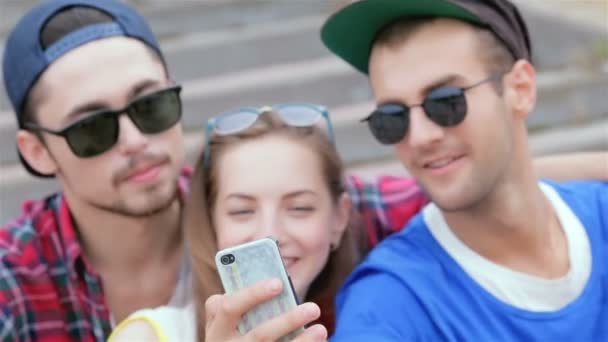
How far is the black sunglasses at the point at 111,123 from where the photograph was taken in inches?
97.3

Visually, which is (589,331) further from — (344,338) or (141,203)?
(141,203)

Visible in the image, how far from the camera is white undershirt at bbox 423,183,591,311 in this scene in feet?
6.39

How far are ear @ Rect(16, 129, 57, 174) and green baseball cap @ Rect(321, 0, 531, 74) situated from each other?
1.13 metres

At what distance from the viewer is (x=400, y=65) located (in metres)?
1.93

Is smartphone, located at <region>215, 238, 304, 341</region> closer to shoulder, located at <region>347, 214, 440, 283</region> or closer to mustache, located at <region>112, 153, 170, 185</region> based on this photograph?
shoulder, located at <region>347, 214, 440, 283</region>

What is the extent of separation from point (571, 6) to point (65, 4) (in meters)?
6.23

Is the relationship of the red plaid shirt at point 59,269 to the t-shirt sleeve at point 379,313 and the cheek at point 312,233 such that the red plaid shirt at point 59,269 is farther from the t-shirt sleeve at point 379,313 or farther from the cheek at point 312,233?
the t-shirt sleeve at point 379,313

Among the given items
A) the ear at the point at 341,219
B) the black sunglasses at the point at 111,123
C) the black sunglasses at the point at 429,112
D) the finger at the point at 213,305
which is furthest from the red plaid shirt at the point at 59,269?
the finger at the point at 213,305

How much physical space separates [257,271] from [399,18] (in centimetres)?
83

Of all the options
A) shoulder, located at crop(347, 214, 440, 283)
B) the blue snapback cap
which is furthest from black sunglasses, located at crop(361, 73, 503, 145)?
the blue snapback cap

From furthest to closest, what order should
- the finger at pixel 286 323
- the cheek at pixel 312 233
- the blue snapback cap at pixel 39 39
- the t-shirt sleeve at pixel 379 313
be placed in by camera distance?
the blue snapback cap at pixel 39 39 → the cheek at pixel 312 233 → the t-shirt sleeve at pixel 379 313 → the finger at pixel 286 323

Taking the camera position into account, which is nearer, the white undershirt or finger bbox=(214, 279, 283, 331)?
finger bbox=(214, 279, 283, 331)

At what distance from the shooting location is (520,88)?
2.08m

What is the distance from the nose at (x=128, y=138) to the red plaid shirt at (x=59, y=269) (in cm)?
40
